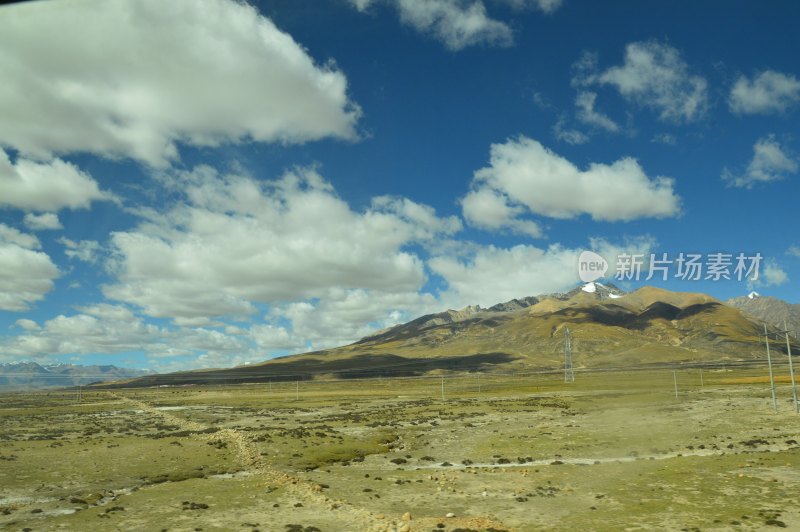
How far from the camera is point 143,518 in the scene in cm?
2297

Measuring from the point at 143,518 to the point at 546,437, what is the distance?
33151 millimetres

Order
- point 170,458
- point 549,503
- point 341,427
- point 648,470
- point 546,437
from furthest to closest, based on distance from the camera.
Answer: point 341,427 → point 546,437 → point 170,458 → point 648,470 → point 549,503

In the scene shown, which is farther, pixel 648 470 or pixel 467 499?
pixel 648 470

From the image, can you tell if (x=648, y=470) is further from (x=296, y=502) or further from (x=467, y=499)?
(x=296, y=502)

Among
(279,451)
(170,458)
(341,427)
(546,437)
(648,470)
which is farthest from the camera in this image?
(341,427)

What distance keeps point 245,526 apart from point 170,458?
63.8 ft

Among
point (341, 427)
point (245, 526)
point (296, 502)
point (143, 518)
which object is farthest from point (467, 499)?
point (341, 427)

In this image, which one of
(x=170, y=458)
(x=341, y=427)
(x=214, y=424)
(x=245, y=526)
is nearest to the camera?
(x=245, y=526)

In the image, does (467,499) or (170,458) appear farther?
(170,458)

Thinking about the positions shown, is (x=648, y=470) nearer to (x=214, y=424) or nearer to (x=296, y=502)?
(x=296, y=502)

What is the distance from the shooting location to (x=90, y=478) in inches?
1256

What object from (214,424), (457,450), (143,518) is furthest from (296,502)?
(214,424)

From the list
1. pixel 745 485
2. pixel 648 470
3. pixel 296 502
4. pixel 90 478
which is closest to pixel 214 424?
pixel 90 478

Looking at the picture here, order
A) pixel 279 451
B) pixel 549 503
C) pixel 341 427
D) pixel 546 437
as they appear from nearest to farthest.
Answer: pixel 549 503
pixel 279 451
pixel 546 437
pixel 341 427
